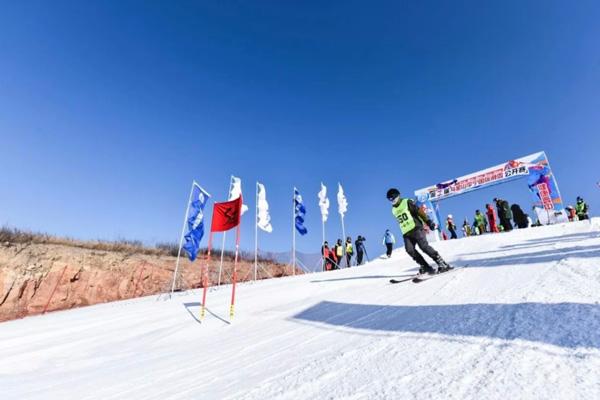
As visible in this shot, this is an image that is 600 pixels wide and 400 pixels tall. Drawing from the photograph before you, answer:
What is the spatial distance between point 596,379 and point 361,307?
327cm

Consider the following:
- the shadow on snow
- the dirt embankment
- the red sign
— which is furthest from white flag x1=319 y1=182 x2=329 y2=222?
the shadow on snow

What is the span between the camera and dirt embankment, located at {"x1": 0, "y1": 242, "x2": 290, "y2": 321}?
1489cm

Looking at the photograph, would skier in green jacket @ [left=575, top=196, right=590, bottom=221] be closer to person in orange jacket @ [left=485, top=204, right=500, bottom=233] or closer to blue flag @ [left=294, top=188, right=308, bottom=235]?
person in orange jacket @ [left=485, top=204, right=500, bottom=233]

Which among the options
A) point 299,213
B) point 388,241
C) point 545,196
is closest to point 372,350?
point 388,241

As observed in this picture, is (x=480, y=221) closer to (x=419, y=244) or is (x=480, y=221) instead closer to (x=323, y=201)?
(x=323, y=201)

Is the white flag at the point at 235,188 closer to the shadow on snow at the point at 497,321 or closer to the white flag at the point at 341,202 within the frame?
the white flag at the point at 341,202

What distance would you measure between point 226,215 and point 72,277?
14.2 metres

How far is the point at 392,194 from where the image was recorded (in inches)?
269

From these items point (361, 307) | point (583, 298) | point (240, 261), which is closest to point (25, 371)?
point (361, 307)

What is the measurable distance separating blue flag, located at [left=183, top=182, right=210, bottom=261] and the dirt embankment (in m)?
5.46

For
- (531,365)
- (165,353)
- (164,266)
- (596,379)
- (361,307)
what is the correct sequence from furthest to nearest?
(164,266), (361,307), (165,353), (531,365), (596,379)

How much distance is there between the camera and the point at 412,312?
3539 millimetres

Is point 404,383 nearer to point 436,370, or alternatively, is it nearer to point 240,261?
point 436,370

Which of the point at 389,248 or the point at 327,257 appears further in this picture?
the point at 327,257
